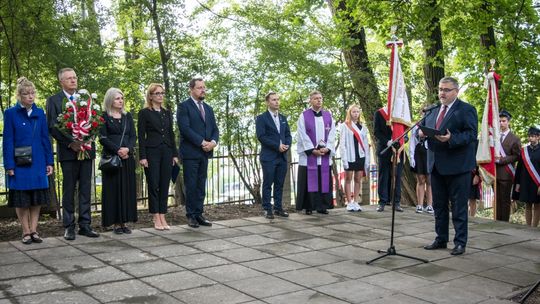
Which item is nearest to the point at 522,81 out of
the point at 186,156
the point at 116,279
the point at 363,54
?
the point at 363,54

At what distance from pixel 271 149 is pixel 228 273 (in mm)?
3673

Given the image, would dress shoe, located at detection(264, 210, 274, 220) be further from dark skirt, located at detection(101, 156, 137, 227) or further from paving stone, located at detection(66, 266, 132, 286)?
paving stone, located at detection(66, 266, 132, 286)

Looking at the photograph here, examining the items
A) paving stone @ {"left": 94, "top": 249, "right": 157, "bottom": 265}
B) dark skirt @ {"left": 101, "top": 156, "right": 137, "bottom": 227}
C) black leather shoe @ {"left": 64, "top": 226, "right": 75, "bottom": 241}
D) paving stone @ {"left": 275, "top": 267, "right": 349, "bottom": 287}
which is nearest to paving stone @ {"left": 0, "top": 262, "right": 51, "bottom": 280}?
paving stone @ {"left": 94, "top": 249, "right": 157, "bottom": 265}

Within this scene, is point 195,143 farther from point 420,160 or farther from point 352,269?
point 420,160

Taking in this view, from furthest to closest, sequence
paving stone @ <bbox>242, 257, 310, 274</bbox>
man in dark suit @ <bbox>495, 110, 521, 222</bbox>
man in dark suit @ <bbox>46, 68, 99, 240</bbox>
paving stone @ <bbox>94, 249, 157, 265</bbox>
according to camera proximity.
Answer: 1. man in dark suit @ <bbox>495, 110, 521, 222</bbox>
2. man in dark suit @ <bbox>46, 68, 99, 240</bbox>
3. paving stone @ <bbox>94, 249, 157, 265</bbox>
4. paving stone @ <bbox>242, 257, 310, 274</bbox>

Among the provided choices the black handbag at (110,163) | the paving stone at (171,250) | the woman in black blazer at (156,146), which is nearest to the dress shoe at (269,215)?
the woman in black blazer at (156,146)

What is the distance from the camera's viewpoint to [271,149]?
9039 millimetres

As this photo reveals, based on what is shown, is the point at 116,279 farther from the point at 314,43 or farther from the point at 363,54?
the point at 363,54

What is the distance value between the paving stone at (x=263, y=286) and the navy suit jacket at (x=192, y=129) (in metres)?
3.07

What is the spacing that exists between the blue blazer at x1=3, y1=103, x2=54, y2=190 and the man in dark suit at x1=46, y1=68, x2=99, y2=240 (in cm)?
18

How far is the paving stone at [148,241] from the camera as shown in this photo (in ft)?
22.8

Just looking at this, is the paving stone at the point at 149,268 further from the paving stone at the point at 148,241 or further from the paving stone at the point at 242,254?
the paving stone at the point at 148,241

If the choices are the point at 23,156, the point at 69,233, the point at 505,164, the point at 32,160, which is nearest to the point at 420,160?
the point at 505,164

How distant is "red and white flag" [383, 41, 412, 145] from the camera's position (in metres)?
8.23
